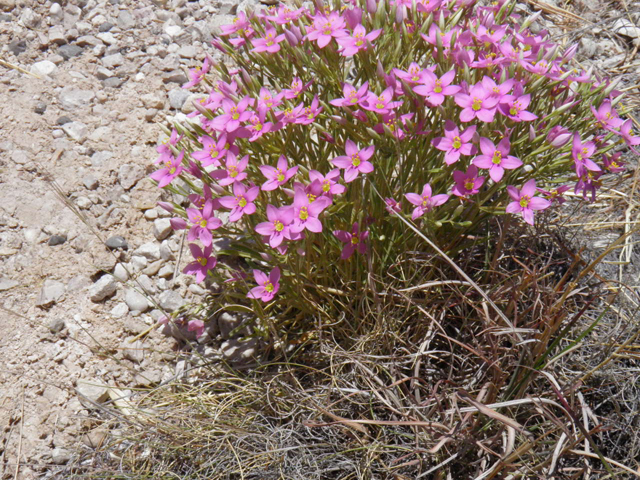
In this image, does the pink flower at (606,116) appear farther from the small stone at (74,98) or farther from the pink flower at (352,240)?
the small stone at (74,98)

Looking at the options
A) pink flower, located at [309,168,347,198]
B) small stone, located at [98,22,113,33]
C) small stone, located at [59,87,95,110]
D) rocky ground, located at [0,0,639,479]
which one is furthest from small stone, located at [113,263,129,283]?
small stone, located at [98,22,113,33]

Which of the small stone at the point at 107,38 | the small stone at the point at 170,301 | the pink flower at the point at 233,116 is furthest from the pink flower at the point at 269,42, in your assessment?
the small stone at the point at 107,38

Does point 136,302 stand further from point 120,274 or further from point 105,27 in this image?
point 105,27

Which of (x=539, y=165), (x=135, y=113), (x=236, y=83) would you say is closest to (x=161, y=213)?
(x=135, y=113)

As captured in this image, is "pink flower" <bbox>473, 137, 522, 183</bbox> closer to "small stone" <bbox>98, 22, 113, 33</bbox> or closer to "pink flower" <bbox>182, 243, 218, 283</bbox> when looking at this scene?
"pink flower" <bbox>182, 243, 218, 283</bbox>

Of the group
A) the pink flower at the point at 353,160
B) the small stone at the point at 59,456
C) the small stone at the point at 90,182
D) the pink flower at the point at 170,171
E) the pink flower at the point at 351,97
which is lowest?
the small stone at the point at 59,456

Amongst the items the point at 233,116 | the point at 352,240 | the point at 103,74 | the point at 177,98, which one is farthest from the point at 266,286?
the point at 103,74
